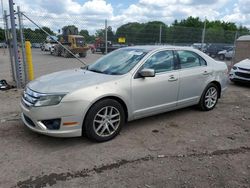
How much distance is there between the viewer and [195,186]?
8.86ft

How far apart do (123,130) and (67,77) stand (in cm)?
135

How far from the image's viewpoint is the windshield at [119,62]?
405cm

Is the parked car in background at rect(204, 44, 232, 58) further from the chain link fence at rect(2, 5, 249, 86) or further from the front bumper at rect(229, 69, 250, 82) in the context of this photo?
the front bumper at rect(229, 69, 250, 82)

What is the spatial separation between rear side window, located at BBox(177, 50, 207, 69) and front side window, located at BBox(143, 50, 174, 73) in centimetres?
26

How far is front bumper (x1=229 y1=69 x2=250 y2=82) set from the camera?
26.0 ft

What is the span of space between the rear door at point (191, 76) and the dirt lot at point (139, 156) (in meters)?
0.49

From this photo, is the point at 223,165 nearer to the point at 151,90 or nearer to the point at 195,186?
the point at 195,186

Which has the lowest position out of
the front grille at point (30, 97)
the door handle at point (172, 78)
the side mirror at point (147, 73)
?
the front grille at point (30, 97)

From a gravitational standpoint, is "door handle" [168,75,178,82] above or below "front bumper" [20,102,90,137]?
above

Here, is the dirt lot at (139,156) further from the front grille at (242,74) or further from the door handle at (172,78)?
the front grille at (242,74)

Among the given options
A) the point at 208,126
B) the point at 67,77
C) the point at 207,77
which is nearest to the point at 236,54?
the point at 207,77

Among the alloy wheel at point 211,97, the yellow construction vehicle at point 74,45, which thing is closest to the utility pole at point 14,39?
the alloy wheel at point 211,97

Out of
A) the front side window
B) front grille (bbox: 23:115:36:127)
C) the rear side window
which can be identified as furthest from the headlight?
the rear side window

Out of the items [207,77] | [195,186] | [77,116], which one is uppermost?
[207,77]
